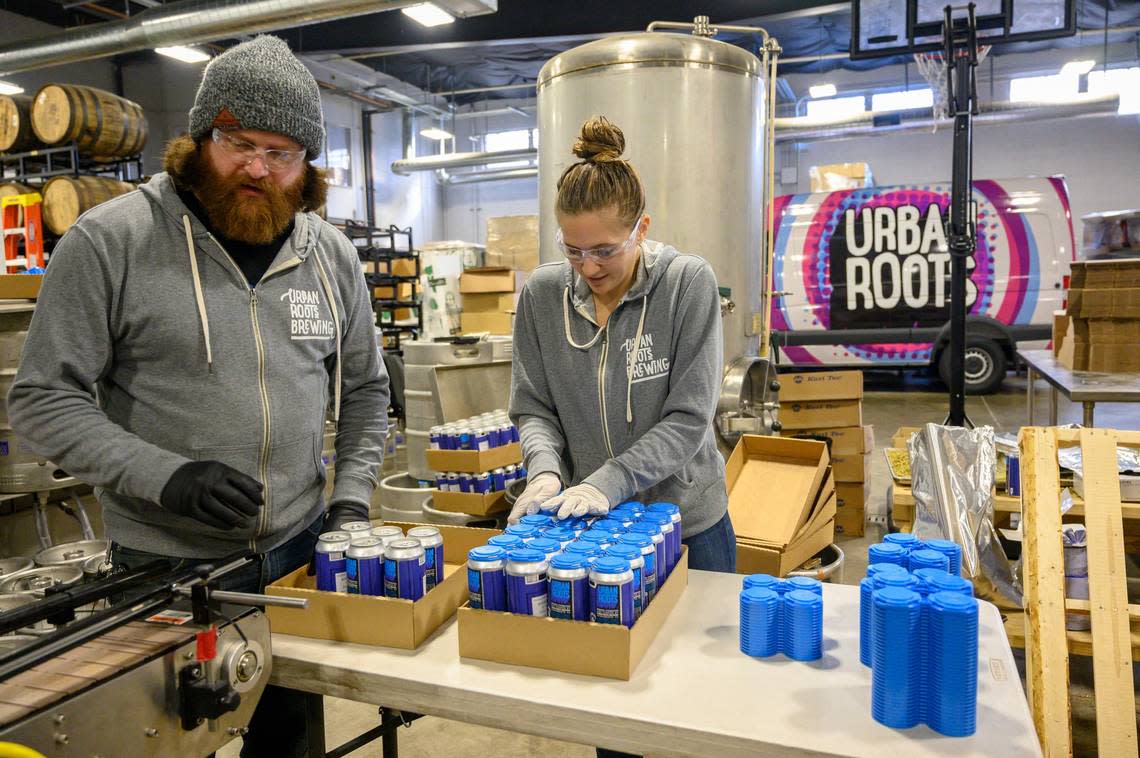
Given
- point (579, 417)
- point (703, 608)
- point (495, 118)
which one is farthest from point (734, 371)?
point (495, 118)

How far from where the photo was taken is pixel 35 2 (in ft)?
30.1

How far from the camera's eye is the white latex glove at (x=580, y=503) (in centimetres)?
148

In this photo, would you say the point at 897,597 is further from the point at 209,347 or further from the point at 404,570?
the point at 209,347

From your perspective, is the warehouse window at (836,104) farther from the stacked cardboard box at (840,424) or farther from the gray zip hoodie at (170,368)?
the gray zip hoodie at (170,368)

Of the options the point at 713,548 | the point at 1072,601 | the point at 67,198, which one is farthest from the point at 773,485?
the point at 67,198

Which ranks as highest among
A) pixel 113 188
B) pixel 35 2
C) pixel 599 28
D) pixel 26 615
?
pixel 35 2

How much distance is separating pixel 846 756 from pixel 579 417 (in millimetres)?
873

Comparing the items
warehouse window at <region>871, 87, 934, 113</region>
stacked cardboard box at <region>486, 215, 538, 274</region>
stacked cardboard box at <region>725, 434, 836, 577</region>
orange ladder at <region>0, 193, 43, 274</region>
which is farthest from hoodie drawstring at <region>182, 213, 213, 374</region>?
warehouse window at <region>871, 87, 934, 113</region>

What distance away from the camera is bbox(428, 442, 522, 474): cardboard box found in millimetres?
3266

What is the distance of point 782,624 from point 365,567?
2.25 ft

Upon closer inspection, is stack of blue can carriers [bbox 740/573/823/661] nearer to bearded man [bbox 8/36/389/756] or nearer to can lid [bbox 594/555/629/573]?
can lid [bbox 594/555/629/573]

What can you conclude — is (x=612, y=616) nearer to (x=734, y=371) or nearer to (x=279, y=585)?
(x=279, y=585)

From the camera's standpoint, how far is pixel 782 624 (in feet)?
4.23

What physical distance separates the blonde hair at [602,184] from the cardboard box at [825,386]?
10.7 ft
